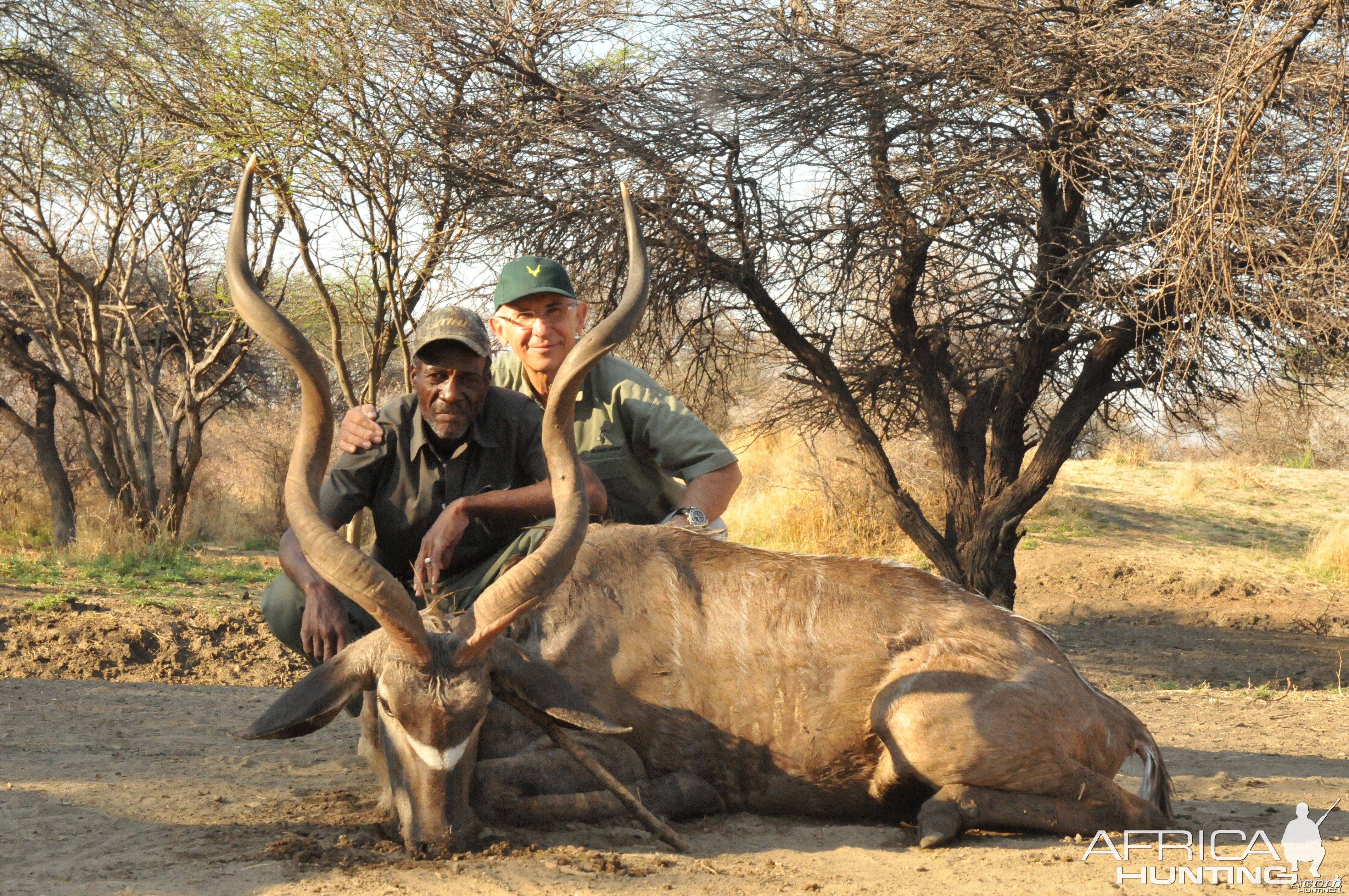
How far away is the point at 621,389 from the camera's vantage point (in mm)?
6059

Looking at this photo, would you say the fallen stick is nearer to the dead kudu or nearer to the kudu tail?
the dead kudu

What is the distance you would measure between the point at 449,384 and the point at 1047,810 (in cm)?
279

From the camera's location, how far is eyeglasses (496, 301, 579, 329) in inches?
234

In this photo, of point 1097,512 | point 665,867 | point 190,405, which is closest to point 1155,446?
point 1097,512

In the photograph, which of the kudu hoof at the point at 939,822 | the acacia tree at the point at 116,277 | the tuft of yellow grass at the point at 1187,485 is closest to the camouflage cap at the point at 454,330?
the kudu hoof at the point at 939,822

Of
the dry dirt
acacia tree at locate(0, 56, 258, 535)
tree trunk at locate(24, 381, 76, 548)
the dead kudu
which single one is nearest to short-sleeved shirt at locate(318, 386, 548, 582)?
the dead kudu

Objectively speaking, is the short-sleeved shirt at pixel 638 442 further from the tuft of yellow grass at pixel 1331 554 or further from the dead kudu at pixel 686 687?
the tuft of yellow grass at pixel 1331 554

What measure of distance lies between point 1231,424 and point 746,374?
1798 centimetres

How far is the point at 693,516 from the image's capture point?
5.63 meters

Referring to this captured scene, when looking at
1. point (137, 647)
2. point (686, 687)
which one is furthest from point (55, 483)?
point (686, 687)

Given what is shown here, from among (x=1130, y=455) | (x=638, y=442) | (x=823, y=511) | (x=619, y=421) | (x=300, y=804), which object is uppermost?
(x=1130, y=455)

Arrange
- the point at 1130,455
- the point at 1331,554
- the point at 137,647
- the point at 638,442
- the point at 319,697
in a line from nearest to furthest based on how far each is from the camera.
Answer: the point at 319,697 < the point at 638,442 < the point at 137,647 < the point at 1331,554 < the point at 1130,455

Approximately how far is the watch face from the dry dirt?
5.17ft

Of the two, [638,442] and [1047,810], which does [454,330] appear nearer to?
[638,442]
